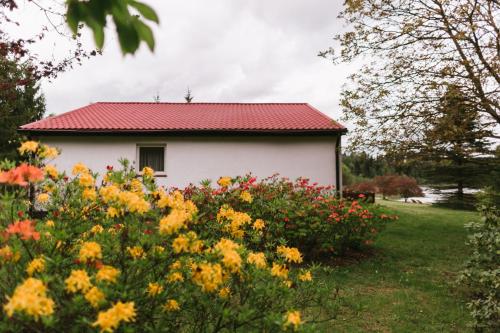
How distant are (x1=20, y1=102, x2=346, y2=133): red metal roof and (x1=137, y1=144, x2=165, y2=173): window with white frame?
80 cm

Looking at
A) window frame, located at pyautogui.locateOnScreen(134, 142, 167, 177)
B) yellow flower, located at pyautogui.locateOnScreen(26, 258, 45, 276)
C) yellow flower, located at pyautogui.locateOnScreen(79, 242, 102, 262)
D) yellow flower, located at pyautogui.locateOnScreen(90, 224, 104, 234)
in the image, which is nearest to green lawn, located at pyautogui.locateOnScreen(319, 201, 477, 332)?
yellow flower, located at pyautogui.locateOnScreen(79, 242, 102, 262)

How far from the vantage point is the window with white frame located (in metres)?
13.0

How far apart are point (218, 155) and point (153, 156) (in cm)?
237

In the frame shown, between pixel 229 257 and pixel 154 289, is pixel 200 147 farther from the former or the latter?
pixel 229 257

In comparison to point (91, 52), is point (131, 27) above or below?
below

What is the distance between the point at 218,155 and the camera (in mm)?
12773

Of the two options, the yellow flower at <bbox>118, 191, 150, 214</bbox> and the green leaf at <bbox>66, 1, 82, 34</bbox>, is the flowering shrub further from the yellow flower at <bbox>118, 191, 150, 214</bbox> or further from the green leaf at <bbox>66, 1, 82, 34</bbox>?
the green leaf at <bbox>66, 1, 82, 34</bbox>

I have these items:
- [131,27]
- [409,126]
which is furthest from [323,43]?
[131,27]

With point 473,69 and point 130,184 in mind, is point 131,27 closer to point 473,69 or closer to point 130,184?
point 130,184

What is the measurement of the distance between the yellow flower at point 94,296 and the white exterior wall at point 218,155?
10941mm

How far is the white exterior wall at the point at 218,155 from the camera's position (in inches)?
496

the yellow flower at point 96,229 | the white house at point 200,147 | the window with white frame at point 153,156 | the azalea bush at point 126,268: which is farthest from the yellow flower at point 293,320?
the window with white frame at point 153,156

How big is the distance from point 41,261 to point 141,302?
576 mm

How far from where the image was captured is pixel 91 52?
23.5ft
